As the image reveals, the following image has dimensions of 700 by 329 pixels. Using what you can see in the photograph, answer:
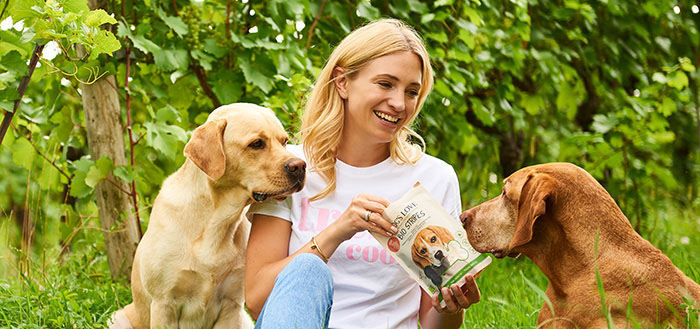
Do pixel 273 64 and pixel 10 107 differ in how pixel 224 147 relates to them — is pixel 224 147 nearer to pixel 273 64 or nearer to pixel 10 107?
pixel 10 107

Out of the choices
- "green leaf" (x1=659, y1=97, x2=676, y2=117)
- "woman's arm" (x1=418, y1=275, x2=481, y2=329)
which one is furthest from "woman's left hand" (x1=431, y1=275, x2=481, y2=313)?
"green leaf" (x1=659, y1=97, x2=676, y2=117)

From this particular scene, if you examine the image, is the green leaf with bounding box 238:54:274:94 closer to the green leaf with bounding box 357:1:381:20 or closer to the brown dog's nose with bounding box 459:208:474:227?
Result: the green leaf with bounding box 357:1:381:20

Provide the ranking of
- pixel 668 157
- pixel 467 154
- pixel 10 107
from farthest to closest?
pixel 668 157
pixel 467 154
pixel 10 107

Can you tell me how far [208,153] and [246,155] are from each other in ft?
0.61

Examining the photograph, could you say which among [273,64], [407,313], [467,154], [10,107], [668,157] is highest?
[10,107]

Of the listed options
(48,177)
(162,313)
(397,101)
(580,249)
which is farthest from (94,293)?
(580,249)

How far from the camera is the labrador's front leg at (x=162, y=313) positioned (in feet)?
9.93

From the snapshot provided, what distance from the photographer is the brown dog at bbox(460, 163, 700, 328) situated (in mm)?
2363

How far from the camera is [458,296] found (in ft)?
8.73

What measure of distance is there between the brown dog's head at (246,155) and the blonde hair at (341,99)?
0.13 m

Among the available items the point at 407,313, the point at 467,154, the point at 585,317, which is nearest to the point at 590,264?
the point at 585,317

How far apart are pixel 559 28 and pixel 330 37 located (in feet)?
7.19

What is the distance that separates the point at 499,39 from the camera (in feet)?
17.5

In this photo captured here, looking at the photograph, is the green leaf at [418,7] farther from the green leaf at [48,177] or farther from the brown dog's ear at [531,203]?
the green leaf at [48,177]
